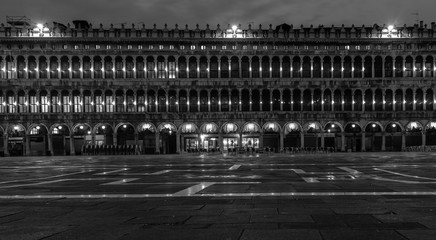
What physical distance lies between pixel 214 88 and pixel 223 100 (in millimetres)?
2619

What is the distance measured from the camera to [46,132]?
235 ft

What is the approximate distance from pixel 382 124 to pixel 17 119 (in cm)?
6017

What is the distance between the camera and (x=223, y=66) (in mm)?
74125

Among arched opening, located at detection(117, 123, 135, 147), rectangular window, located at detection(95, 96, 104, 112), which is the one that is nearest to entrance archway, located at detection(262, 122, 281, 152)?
arched opening, located at detection(117, 123, 135, 147)

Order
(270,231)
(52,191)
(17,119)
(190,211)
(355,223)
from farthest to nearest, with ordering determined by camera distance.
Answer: (17,119) → (52,191) → (190,211) → (355,223) → (270,231)

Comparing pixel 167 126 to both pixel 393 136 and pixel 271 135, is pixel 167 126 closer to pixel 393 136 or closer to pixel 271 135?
pixel 271 135

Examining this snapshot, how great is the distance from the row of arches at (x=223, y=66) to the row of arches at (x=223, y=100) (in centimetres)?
276

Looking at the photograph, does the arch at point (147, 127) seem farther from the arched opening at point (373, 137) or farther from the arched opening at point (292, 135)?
the arched opening at point (373, 137)

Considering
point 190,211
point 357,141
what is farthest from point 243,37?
point 190,211

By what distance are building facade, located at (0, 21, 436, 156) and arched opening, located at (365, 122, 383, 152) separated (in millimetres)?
168

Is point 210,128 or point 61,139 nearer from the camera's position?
point 61,139

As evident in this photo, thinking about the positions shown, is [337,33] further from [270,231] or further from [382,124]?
[270,231]

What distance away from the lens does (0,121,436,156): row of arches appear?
71625 mm

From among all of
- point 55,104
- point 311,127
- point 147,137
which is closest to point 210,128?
point 147,137
